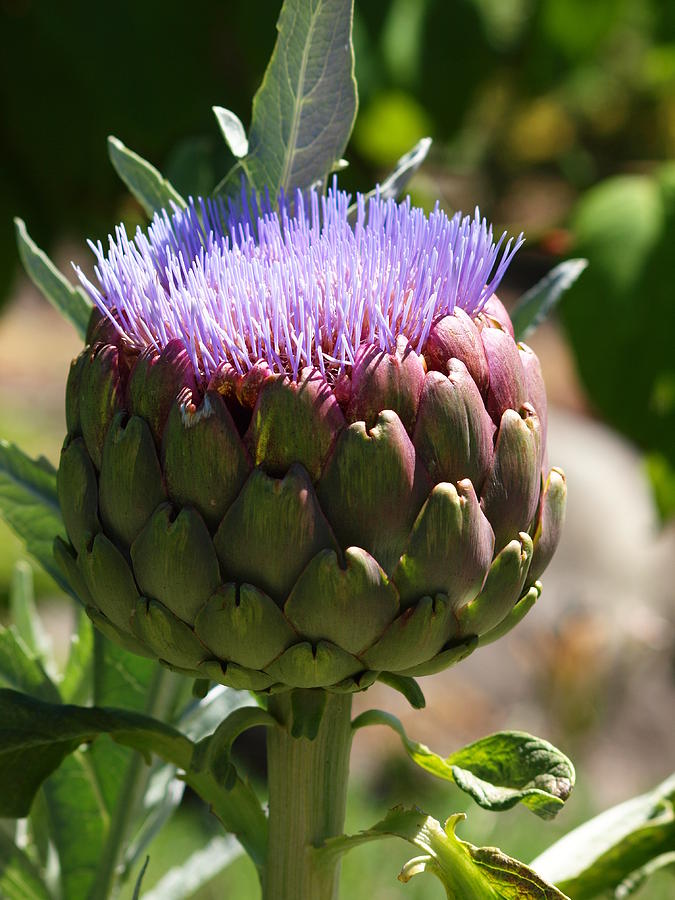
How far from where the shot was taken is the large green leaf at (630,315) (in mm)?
878

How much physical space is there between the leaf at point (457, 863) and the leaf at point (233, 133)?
12.0 inches

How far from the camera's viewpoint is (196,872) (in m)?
0.68

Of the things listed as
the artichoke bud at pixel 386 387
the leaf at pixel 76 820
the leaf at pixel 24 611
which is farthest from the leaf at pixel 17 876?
the artichoke bud at pixel 386 387

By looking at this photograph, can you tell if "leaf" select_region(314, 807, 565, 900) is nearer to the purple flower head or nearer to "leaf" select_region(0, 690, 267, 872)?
"leaf" select_region(0, 690, 267, 872)

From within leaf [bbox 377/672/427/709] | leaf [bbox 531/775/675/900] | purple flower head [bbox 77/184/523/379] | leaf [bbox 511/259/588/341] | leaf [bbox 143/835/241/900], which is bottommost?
leaf [bbox 143/835/241/900]

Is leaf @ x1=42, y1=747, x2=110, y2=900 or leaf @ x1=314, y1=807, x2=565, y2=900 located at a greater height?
leaf @ x1=314, y1=807, x2=565, y2=900

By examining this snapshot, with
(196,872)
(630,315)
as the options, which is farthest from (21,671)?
(630,315)

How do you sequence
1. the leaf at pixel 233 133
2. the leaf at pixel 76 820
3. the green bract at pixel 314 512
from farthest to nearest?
the leaf at pixel 76 820, the leaf at pixel 233 133, the green bract at pixel 314 512

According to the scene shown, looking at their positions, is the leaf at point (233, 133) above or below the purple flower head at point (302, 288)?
above

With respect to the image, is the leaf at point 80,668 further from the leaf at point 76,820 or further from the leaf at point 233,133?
the leaf at point 233,133

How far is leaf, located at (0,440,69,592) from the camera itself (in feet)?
1.91

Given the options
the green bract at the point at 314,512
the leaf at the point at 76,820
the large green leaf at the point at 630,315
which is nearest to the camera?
the green bract at the point at 314,512

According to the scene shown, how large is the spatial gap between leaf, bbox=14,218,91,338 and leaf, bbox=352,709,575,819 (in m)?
0.25

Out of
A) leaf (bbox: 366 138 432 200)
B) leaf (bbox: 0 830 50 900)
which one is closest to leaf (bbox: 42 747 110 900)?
leaf (bbox: 0 830 50 900)
